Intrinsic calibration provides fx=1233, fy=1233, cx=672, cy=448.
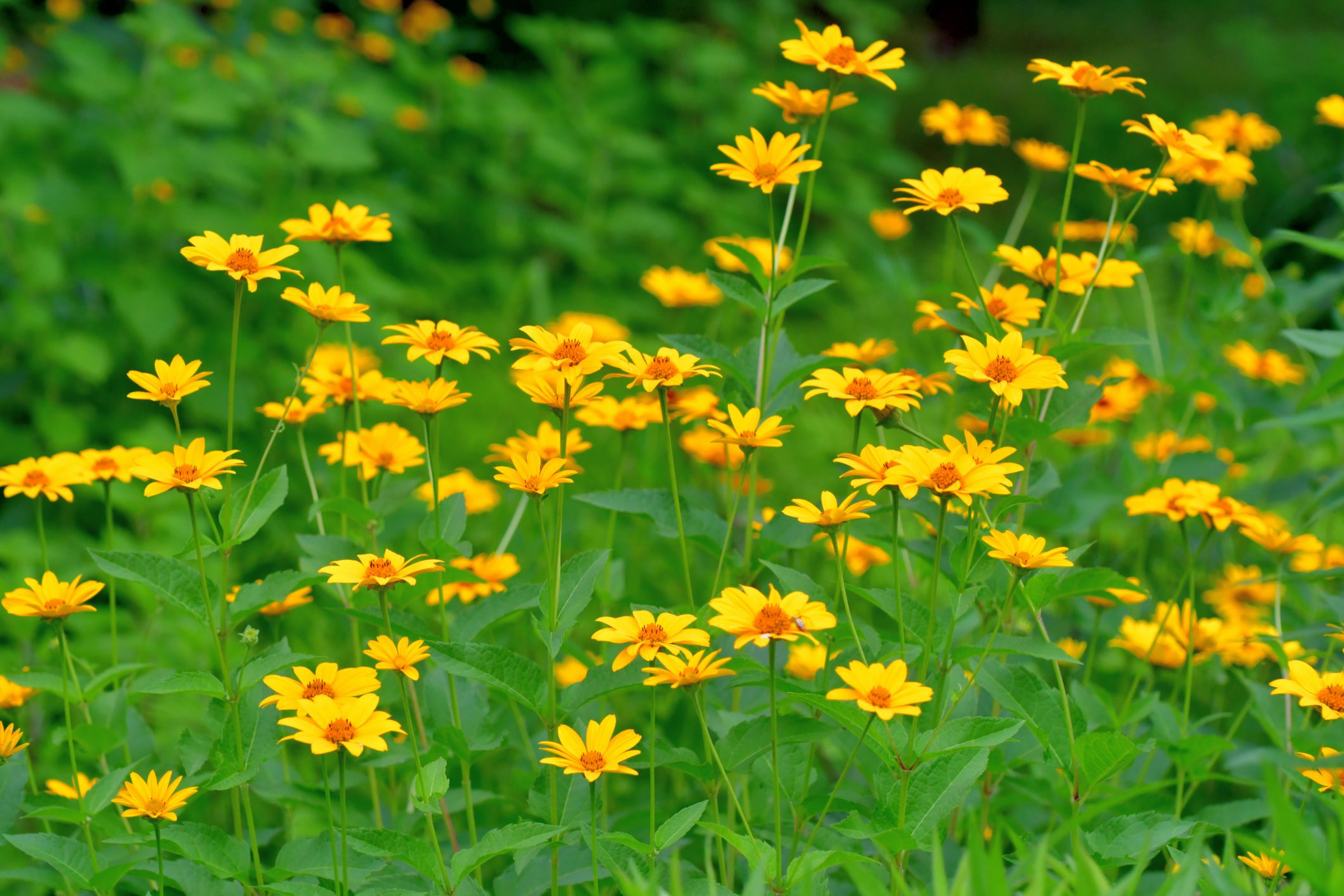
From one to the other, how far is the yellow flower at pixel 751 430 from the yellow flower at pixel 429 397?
25cm

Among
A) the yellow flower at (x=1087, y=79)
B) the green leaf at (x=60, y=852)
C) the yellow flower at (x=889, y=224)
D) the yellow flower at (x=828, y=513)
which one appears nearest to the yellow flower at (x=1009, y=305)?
the yellow flower at (x=1087, y=79)

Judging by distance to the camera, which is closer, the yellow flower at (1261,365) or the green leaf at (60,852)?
the green leaf at (60,852)

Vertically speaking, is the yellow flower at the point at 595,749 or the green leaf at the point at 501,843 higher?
the yellow flower at the point at 595,749

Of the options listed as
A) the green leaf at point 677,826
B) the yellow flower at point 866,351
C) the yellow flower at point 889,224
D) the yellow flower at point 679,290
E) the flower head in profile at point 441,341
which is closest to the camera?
the green leaf at point 677,826

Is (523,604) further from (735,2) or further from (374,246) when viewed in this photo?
(735,2)

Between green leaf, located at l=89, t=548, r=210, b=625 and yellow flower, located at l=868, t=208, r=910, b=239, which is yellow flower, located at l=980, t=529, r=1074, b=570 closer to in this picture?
green leaf, located at l=89, t=548, r=210, b=625

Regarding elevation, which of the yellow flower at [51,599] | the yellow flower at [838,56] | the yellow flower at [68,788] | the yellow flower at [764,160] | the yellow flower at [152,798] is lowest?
the yellow flower at [68,788]

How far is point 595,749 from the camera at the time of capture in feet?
3.60

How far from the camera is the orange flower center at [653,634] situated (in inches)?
41.0

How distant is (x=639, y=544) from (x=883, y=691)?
4.13 feet

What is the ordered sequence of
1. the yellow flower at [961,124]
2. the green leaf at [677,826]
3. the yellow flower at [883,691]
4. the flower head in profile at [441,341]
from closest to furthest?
the yellow flower at [883,691], the green leaf at [677,826], the flower head in profile at [441,341], the yellow flower at [961,124]

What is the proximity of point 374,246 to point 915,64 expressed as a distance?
3509 mm

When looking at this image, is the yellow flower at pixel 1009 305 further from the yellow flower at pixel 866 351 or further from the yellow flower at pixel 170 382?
the yellow flower at pixel 170 382

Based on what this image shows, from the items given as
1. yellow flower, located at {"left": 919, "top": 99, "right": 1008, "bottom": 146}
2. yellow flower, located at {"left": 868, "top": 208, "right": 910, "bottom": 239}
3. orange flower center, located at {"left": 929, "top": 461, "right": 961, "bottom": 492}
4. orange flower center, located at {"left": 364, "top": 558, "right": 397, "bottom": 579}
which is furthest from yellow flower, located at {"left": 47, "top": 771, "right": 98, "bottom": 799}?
yellow flower, located at {"left": 868, "top": 208, "right": 910, "bottom": 239}
